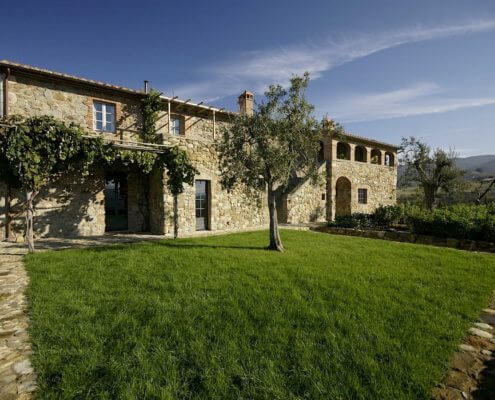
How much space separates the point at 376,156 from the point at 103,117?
19835mm

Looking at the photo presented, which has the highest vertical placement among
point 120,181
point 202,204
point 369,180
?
point 369,180

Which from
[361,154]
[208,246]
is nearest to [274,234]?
[208,246]

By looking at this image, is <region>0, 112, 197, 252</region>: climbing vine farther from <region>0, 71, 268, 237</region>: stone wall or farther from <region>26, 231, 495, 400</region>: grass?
<region>26, 231, 495, 400</region>: grass

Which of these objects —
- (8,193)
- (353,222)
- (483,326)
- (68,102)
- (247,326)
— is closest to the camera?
(247,326)

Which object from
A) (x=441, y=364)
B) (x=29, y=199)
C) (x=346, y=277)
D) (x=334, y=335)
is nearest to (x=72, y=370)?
(x=334, y=335)

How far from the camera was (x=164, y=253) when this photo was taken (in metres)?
7.41

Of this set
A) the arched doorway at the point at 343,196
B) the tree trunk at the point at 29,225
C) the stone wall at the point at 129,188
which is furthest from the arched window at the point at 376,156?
the tree trunk at the point at 29,225

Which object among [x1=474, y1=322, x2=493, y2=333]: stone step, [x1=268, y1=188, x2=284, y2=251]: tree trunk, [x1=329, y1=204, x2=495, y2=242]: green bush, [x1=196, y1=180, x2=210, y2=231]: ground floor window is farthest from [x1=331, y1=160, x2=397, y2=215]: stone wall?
[x1=474, y1=322, x2=493, y2=333]: stone step

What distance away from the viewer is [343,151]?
21.1 m

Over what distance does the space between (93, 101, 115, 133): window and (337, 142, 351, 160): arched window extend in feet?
47.8

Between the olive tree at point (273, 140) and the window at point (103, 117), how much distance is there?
20.1 ft

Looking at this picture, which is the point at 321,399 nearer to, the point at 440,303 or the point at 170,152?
the point at 440,303

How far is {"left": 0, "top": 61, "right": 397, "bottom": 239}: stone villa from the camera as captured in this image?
9.92 m

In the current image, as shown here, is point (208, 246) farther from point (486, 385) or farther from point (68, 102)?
point (68, 102)
